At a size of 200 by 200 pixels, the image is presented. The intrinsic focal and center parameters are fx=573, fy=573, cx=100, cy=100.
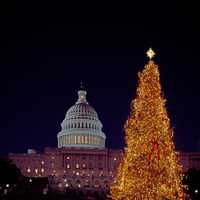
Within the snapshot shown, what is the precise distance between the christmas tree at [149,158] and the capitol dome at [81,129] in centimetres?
9741

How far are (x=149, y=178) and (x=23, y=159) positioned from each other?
93099mm

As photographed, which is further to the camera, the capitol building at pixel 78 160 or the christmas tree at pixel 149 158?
the capitol building at pixel 78 160

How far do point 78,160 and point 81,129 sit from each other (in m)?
10.9

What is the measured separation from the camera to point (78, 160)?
4619 inches

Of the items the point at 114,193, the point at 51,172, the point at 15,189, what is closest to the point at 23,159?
the point at 51,172

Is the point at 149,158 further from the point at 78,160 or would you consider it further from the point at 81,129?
the point at 81,129

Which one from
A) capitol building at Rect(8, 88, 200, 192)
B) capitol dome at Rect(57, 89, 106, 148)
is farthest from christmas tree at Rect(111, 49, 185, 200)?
capitol dome at Rect(57, 89, 106, 148)

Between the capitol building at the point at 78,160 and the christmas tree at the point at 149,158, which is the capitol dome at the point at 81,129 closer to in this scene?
the capitol building at the point at 78,160

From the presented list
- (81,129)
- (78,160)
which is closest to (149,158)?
(78,160)

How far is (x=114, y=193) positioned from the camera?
29.0 metres

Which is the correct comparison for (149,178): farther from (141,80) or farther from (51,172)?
(51,172)

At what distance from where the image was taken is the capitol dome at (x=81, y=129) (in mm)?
126438

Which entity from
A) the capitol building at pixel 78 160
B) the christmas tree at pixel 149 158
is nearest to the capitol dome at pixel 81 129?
the capitol building at pixel 78 160

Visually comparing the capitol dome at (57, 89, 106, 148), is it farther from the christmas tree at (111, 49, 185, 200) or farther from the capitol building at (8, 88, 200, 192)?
the christmas tree at (111, 49, 185, 200)
